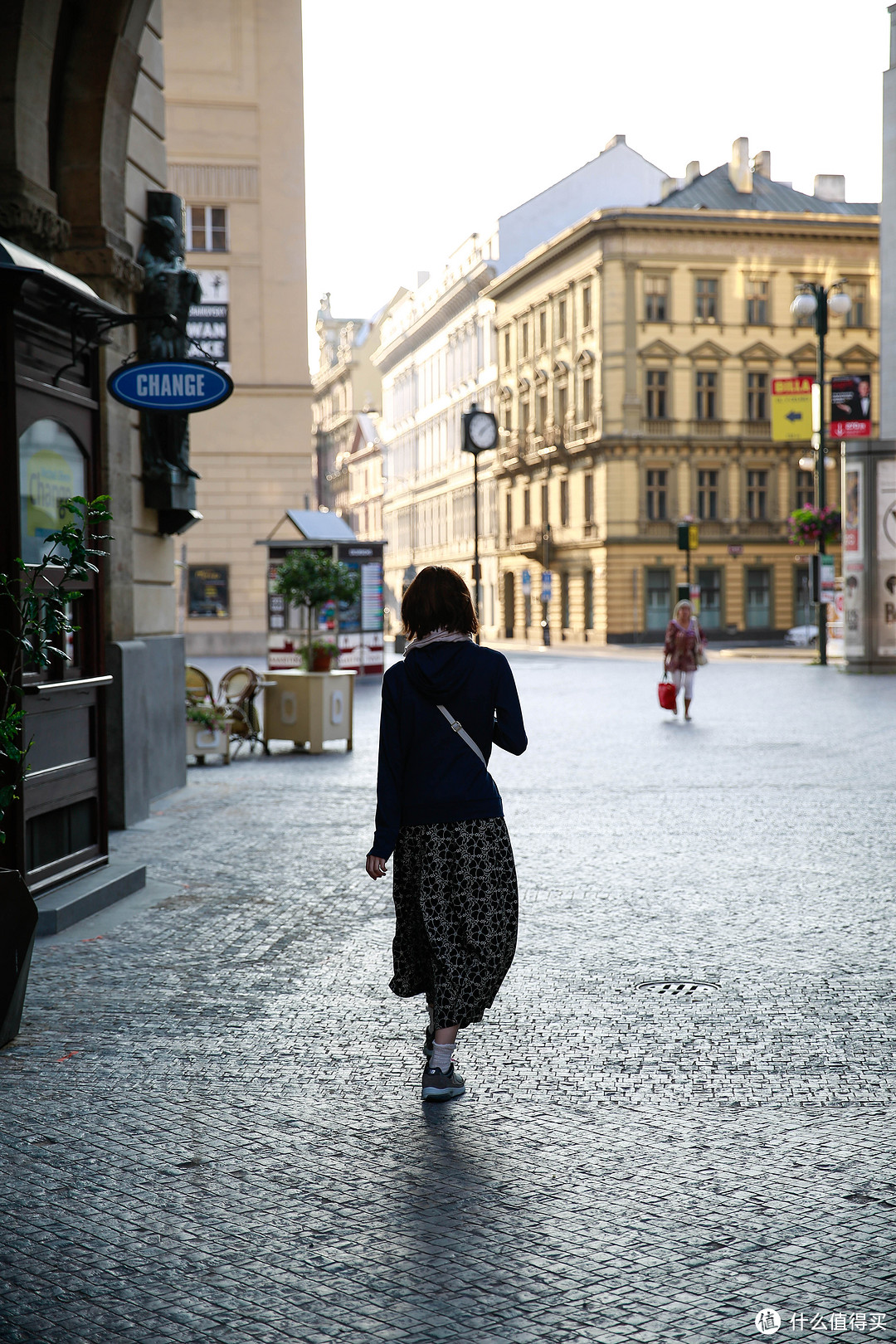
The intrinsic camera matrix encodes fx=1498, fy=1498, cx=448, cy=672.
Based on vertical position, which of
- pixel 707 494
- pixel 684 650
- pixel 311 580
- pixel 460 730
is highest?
pixel 707 494

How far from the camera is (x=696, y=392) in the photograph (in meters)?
61.2

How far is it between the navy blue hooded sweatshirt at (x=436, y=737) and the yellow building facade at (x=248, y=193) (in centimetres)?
3625

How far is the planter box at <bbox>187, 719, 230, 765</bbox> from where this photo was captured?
15766 millimetres

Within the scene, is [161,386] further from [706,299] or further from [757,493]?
[706,299]

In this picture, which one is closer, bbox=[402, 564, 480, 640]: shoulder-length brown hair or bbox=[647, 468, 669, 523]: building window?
bbox=[402, 564, 480, 640]: shoulder-length brown hair

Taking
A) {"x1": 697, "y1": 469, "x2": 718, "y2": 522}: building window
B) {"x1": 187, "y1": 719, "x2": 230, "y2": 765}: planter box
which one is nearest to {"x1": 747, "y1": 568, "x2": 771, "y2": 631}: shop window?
{"x1": 697, "y1": 469, "x2": 718, "y2": 522}: building window

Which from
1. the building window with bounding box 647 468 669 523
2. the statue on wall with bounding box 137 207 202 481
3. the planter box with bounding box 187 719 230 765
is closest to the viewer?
the statue on wall with bounding box 137 207 202 481

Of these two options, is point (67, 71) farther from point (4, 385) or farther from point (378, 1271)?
point (378, 1271)

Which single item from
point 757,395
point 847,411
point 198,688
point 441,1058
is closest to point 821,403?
point 847,411

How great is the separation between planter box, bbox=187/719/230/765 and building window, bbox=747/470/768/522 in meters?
48.2

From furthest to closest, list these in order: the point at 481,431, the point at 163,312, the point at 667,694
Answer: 1. the point at 481,431
2. the point at 667,694
3. the point at 163,312

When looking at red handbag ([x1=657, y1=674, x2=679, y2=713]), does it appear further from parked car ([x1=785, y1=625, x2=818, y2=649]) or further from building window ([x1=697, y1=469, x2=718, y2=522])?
building window ([x1=697, y1=469, x2=718, y2=522])

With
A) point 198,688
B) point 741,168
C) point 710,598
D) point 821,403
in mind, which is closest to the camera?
point 198,688

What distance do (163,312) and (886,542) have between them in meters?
21.3
